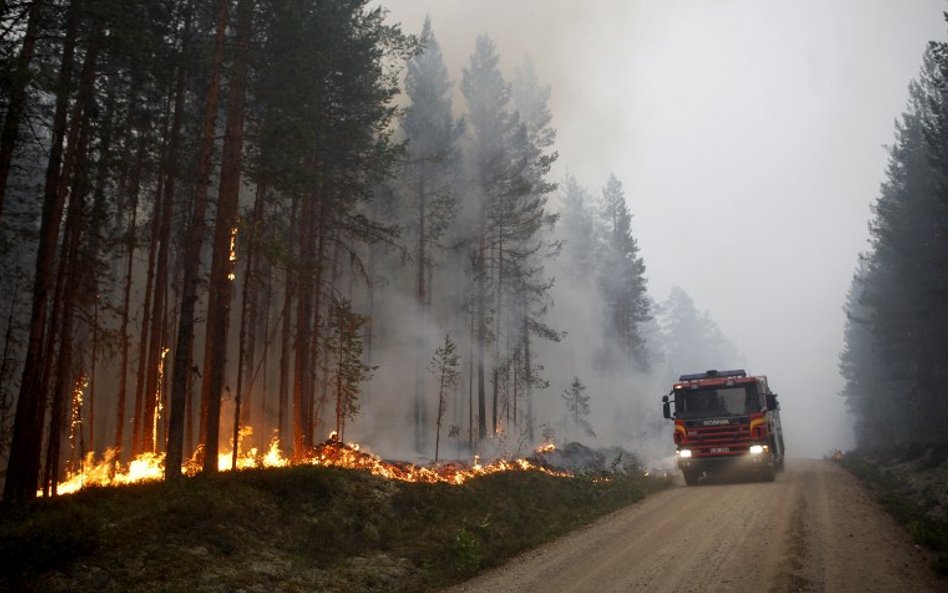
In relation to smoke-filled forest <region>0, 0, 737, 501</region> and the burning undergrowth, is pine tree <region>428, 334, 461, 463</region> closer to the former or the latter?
smoke-filled forest <region>0, 0, 737, 501</region>

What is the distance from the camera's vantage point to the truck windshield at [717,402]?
2078cm

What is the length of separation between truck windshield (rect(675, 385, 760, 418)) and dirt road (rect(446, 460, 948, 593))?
18.2 feet

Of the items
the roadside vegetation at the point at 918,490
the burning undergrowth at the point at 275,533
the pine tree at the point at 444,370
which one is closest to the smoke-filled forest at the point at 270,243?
the pine tree at the point at 444,370

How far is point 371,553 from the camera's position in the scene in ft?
35.7

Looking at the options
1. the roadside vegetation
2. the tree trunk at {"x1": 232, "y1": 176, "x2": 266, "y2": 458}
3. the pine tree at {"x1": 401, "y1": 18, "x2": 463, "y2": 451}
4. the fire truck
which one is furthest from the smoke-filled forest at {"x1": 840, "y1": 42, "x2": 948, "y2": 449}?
the tree trunk at {"x1": 232, "y1": 176, "x2": 266, "y2": 458}

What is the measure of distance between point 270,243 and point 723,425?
629 inches

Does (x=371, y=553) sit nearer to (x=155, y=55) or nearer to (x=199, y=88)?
(x=155, y=55)

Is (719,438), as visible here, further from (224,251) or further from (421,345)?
(224,251)

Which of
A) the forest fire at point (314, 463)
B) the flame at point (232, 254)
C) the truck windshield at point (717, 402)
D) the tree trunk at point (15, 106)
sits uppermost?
the tree trunk at point (15, 106)

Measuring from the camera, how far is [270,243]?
525 inches

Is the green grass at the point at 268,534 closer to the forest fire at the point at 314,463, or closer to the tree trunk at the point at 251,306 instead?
the forest fire at the point at 314,463

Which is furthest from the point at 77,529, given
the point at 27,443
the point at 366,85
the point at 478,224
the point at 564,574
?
the point at 478,224

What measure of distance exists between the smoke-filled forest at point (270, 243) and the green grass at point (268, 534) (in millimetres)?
2419

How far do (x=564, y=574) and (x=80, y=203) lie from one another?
43.7 ft
